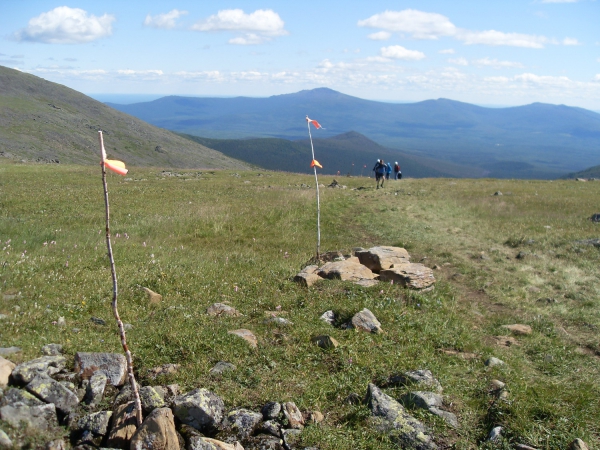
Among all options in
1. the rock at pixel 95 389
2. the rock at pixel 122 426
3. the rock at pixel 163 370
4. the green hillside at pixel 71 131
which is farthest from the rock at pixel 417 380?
the green hillside at pixel 71 131

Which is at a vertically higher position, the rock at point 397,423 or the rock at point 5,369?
the rock at point 5,369

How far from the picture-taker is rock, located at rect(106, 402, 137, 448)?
209 inches

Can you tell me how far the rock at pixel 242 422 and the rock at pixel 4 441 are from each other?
2240 millimetres

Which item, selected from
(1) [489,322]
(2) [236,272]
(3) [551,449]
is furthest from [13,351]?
(1) [489,322]

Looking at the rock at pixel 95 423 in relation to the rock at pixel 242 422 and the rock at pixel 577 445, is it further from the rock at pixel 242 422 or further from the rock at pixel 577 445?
the rock at pixel 577 445

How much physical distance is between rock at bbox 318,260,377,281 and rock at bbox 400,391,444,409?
506 centimetres

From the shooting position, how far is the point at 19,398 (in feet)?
17.9

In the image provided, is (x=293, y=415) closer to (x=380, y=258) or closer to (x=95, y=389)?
(x=95, y=389)

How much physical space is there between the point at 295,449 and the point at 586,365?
6.43 meters

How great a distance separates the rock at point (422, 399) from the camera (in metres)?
6.46

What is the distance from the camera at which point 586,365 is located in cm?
899

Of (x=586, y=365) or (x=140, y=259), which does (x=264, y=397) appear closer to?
(x=586, y=365)

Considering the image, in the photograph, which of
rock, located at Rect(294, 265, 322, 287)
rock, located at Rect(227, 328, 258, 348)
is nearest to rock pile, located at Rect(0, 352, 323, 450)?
rock, located at Rect(227, 328, 258, 348)

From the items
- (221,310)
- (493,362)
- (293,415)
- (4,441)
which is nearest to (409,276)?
(493,362)
